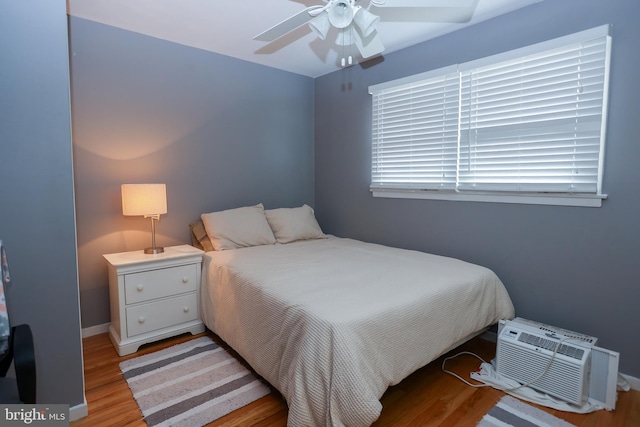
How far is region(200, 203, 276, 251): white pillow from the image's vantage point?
286 centimetres

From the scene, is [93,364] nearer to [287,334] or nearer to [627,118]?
[287,334]

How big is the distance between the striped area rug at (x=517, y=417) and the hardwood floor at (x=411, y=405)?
4cm

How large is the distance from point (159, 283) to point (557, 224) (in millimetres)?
2804

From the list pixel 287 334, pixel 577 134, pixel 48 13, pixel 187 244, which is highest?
pixel 48 13

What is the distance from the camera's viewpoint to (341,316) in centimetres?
150

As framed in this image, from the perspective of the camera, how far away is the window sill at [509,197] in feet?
6.74

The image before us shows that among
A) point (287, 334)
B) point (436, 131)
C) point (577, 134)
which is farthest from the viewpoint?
point (436, 131)


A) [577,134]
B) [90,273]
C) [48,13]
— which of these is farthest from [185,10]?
[577,134]

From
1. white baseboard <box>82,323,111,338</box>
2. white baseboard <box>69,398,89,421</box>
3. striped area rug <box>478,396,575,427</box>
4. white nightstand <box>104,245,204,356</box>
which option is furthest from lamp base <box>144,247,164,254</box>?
Result: striped area rug <box>478,396,575,427</box>

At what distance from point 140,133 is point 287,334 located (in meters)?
2.16

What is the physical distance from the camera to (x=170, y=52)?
2867 mm

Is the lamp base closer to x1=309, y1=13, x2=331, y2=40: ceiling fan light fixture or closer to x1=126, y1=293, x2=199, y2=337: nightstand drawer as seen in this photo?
x1=126, y1=293, x2=199, y2=337: nightstand drawer

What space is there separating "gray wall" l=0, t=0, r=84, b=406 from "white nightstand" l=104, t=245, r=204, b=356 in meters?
0.69

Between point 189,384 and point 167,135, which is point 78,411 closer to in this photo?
point 189,384
